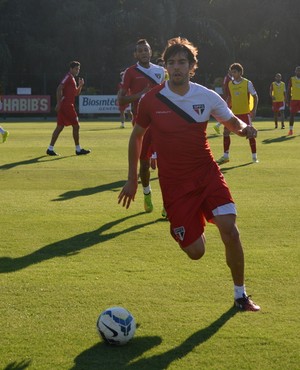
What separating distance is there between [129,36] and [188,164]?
46414 millimetres

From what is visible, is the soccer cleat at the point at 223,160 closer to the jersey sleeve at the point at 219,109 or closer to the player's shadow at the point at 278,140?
the player's shadow at the point at 278,140

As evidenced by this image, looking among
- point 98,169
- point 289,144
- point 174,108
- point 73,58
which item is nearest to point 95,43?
point 73,58

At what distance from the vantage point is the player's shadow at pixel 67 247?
7.57 m

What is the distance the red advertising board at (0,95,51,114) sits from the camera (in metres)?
43.5

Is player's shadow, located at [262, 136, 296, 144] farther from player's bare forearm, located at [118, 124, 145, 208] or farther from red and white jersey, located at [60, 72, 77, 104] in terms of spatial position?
player's bare forearm, located at [118, 124, 145, 208]

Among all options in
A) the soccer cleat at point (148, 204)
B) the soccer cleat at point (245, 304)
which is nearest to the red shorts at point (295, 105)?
the soccer cleat at point (148, 204)

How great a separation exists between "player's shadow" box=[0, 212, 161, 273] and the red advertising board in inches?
1372

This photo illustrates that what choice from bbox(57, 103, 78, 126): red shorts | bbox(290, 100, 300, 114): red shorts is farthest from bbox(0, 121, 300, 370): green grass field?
bbox(290, 100, 300, 114): red shorts

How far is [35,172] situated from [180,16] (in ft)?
122

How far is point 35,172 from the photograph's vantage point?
15.2 meters

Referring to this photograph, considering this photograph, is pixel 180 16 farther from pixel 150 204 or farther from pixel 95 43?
pixel 150 204

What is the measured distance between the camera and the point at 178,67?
19.6 ft

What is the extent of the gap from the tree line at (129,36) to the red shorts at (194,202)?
4187 centimetres

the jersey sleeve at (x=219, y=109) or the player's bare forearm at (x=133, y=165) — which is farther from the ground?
the jersey sleeve at (x=219, y=109)
